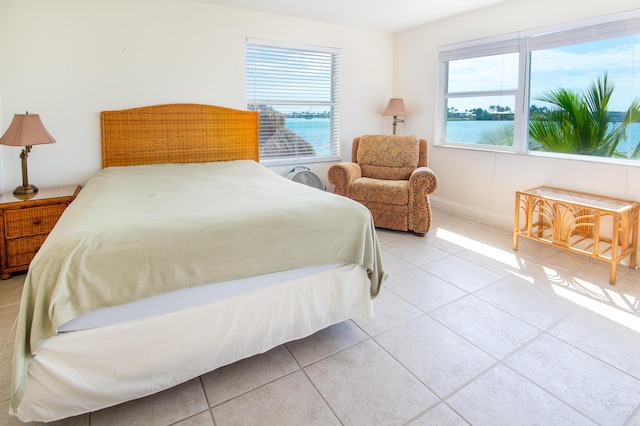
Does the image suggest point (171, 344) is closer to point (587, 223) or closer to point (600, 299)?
Answer: point (600, 299)

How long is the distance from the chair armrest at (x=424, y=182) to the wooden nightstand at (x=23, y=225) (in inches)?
115

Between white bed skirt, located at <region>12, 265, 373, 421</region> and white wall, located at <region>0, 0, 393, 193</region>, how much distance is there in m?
2.46

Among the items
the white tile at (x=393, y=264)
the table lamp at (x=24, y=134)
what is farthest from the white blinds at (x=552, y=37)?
the table lamp at (x=24, y=134)

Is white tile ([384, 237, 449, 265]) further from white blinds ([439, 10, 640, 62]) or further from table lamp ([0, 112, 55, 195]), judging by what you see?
table lamp ([0, 112, 55, 195])

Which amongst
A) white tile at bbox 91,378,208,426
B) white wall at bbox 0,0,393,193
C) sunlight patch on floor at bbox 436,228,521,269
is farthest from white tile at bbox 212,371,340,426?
white wall at bbox 0,0,393,193

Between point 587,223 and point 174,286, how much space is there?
290 centimetres

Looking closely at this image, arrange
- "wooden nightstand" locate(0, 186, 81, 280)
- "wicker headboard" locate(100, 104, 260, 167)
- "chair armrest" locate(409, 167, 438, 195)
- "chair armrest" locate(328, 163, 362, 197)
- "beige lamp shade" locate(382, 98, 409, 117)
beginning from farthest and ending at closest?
"beige lamp shade" locate(382, 98, 409, 117)
"chair armrest" locate(328, 163, 362, 197)
"chair armrest" locate(409, 167, 438, 195)
"wicker headboard" locate(100, 104, 260, 167)
"wooden nightstand" locate(0, 186, 81, 280)

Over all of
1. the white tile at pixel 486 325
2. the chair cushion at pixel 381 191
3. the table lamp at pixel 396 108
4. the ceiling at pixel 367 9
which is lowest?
the white tile at pixel 486 325

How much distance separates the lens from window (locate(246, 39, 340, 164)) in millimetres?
4102

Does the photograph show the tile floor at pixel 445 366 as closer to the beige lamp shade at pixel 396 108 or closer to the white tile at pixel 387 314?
the white tile at pixel 387 314

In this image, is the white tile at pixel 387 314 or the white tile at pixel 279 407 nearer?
the white tile at pixel 279 407

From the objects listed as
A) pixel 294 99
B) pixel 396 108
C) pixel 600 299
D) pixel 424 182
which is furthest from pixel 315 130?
pixel 600 299

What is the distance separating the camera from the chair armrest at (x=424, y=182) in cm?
363

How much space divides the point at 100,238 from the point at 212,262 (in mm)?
427
